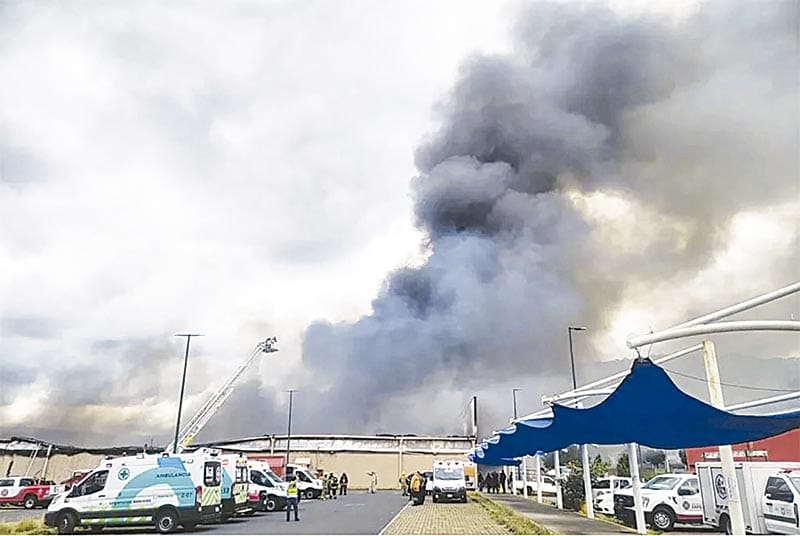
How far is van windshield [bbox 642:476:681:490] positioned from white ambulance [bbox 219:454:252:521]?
10.8m

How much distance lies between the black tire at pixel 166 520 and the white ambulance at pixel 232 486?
1.90m

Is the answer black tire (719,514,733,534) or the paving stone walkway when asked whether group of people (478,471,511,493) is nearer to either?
the paving stone walkway

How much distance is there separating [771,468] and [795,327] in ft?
24.4

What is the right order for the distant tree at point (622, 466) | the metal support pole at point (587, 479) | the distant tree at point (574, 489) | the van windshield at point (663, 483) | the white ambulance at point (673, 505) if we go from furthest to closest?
the distant tree at point (622, 466) → the distant tree at point (574, 489) → the metal support pole at point (587, 479) → the van windshield at point (663, 483) → the white ambulance at point (673, 505)

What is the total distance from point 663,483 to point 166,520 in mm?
11784

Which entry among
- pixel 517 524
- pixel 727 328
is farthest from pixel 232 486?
pixel 727 328

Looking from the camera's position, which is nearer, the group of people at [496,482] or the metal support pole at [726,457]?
the metal support pole at [726,457]

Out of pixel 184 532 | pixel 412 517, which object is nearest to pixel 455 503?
pixel 412 517

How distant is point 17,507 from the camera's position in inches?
981

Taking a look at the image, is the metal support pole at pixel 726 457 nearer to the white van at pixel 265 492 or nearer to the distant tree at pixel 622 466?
the white van at pixel 265 492

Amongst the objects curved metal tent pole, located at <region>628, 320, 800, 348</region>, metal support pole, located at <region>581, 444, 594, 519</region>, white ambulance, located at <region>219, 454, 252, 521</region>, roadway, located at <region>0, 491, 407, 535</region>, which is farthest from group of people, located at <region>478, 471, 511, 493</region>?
curved metal tent pole, located at <region>628, 320, 800, 348</region>

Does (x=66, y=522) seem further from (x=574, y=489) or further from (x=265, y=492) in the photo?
(x=574, y=489)

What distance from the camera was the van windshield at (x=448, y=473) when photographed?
82.0 feet

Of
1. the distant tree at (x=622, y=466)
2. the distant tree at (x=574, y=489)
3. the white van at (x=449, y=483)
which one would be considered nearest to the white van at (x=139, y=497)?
the distant tree at (x=574, y=489)
